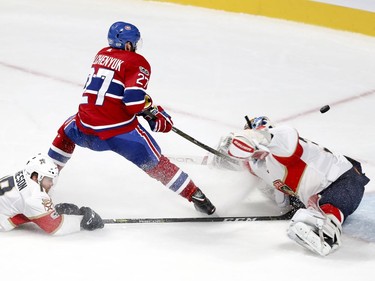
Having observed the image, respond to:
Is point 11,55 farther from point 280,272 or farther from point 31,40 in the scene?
point 280,272

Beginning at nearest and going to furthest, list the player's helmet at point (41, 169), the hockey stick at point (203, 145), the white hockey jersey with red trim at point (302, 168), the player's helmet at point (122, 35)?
the player's helmet at point (41, 169), the white hockey jersey with red trim at point (302, 168), the player's helmet at point (122, 35), the hockey stick at point (203, 145)

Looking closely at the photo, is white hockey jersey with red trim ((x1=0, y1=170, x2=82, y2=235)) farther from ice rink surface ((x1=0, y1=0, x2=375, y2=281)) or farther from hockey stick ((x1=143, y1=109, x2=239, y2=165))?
hockey stick ((x1=143, y1=109, x2=239, y2=165))

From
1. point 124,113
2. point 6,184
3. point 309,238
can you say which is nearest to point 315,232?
point 309,238

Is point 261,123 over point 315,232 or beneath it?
over

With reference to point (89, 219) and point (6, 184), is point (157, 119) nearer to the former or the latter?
point (89, 219)

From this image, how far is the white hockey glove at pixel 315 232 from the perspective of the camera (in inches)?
114

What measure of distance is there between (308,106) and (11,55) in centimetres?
213

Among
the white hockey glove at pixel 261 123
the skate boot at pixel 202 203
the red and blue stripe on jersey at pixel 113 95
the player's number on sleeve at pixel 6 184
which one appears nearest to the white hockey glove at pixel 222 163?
the white hockey glove at pixel 261 123

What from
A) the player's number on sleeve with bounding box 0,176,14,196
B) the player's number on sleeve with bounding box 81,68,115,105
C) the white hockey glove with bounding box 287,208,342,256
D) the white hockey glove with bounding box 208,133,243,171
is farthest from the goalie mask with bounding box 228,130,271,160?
the player's number on sleeve with bounding box 0,176,14,196

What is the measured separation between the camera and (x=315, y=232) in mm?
2910

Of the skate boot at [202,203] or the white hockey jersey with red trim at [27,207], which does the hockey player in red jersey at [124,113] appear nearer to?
the skate boot at [202,203]

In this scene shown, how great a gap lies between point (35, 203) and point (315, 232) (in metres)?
1.06

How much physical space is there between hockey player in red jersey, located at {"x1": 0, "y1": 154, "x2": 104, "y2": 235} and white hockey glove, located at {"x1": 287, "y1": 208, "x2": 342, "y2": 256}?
0.80m

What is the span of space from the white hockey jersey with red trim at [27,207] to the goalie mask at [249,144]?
703 millimetres
